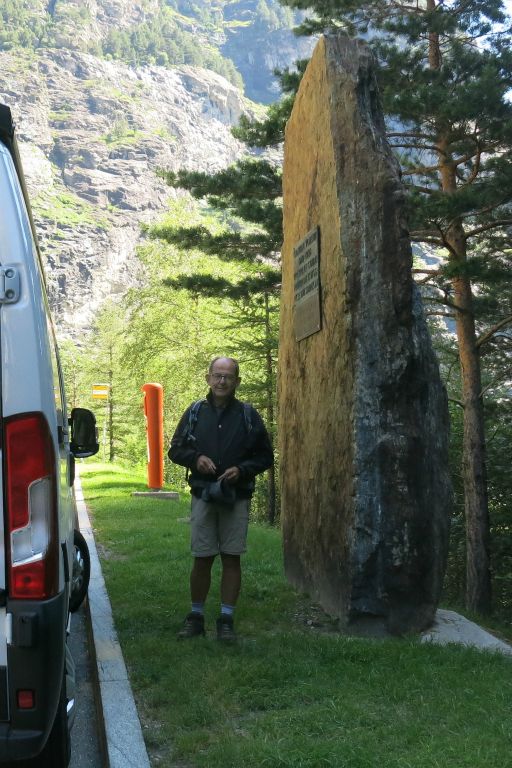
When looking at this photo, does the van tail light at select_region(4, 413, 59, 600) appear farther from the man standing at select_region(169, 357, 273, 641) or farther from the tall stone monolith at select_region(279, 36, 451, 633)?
the tall stone monolith at select_region(279, 36, 451, 633)

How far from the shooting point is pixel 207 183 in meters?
16.0

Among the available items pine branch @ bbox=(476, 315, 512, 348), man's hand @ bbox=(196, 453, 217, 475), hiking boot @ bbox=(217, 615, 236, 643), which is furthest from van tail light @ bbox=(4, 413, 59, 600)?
pine branch @ bbox=(476, 315, 512, 348)

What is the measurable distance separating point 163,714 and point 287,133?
569cm

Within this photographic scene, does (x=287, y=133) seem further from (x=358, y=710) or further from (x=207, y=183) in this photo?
(x=207, y=183)

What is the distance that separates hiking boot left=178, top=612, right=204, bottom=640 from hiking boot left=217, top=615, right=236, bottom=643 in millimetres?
137

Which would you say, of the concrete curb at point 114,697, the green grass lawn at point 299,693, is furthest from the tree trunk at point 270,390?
the concrete curb at point 114,697

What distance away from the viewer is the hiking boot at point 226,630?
17.5 ft

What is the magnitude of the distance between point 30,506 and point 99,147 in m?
167

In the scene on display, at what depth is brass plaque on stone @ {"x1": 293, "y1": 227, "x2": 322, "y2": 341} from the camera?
6613mm

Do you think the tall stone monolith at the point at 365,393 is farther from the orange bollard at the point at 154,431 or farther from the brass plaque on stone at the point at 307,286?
the orange bollard at the point at 154,431

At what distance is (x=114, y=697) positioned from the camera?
4.34 meters

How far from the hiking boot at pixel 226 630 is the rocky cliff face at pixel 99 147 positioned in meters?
124

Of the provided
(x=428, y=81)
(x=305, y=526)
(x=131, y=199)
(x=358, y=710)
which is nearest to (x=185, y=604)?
(x=305, y=526)

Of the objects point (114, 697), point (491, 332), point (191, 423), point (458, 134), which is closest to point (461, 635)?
point (191, 423)
